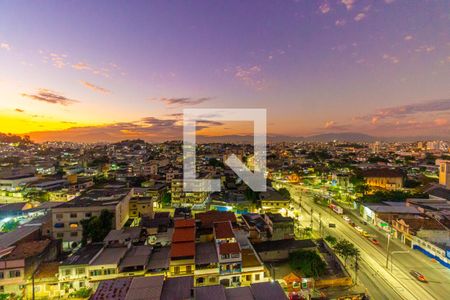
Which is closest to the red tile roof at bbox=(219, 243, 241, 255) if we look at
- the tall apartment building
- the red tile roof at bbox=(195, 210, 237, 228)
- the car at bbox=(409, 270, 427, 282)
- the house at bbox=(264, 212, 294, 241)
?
the red tile roof at bbox=(195, 210, 237, 228)

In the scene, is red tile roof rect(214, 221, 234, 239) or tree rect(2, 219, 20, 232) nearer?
red tile roof rect(214, 221, 234, 239)

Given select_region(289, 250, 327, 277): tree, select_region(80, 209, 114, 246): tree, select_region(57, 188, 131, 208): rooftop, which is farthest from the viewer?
select_region(57, 188, 131, 208): rooftop

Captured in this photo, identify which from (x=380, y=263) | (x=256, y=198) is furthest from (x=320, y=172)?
(x=380, y=263)

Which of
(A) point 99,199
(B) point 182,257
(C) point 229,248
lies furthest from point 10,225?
(C) point 229,248

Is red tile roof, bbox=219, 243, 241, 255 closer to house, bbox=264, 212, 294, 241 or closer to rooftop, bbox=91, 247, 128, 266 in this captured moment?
rooftop, bbox=91, 247, 128, 266

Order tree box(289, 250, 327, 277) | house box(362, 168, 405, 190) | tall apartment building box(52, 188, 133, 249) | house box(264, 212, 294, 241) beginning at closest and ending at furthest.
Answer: tree box(289, 250, 327, 277)
house box(264, 212, 294, 241)
tall apartment building box(52, 188, 133, 249)
house box(362, 168, 405, 190)

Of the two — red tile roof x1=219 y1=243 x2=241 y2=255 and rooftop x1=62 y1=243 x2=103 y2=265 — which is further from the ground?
red tile roof x1=219 y1=243 x2=241 y2=255

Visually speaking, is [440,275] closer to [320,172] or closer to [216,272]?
[216,272]
